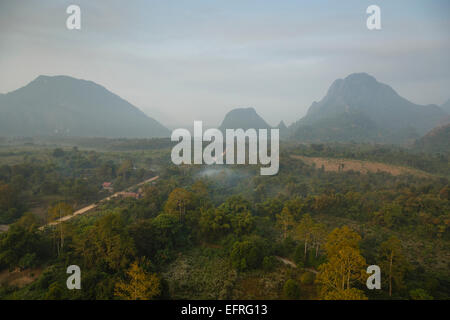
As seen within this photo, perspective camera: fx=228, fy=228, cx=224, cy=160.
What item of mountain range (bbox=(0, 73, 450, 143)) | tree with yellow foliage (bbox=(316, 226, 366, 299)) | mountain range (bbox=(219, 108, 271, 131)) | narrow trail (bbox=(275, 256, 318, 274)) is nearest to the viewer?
tree with yellow foliage (bbox=(316, 226, 366, 299))

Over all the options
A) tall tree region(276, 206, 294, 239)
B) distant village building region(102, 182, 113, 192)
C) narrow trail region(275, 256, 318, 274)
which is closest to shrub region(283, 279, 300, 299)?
narrow trail region(275, 256, 318, 274)

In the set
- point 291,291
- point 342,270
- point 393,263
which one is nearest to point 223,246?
point 291,291

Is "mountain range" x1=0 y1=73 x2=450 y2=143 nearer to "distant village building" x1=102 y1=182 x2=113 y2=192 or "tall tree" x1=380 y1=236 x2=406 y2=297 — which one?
"distant village building" x1=102 y1=182 x2=113 y2=192

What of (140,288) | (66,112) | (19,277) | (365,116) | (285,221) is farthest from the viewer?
(66,112)

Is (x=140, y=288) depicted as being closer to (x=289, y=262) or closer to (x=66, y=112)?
(x=289, y=262)

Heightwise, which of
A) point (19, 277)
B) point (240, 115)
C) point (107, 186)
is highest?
point (240, 115)
